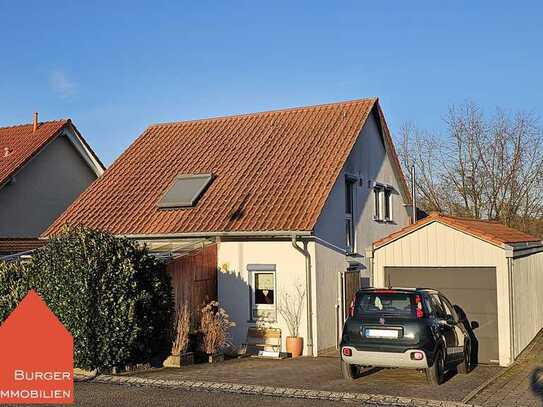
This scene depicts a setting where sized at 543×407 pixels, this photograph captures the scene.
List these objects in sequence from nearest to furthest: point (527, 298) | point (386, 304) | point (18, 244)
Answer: point (386, 304) < point (527, 298) < point (18, 244)

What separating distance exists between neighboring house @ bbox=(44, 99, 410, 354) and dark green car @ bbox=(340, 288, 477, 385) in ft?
14.4

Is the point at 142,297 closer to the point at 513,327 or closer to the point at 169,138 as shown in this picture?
the point at 513,327

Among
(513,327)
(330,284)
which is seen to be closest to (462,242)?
(513,327)

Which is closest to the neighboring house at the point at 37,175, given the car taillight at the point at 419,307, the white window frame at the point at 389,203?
the white window frame at the point at 389,203

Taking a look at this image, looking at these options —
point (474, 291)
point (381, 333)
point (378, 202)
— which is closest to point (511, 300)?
point (474, 291)

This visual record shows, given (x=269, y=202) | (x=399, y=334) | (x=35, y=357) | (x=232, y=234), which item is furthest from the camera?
(x=269, y=202)

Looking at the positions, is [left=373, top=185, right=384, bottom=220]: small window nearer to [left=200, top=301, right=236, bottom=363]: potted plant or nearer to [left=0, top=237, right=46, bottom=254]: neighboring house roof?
[left=200, top=301, right=236, bottom=363]: potted plant

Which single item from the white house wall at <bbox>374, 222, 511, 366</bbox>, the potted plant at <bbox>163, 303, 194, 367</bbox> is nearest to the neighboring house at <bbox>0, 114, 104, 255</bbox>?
the potted plant at <bbox>163, 303, 194, 367</bbox>

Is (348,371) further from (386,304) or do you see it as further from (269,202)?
(269,202)

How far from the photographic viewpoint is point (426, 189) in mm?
43281

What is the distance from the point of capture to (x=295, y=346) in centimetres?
1739

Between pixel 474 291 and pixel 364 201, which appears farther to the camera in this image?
pixel 364 201

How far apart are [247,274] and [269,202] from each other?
6.70 feet

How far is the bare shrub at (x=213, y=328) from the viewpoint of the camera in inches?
649
